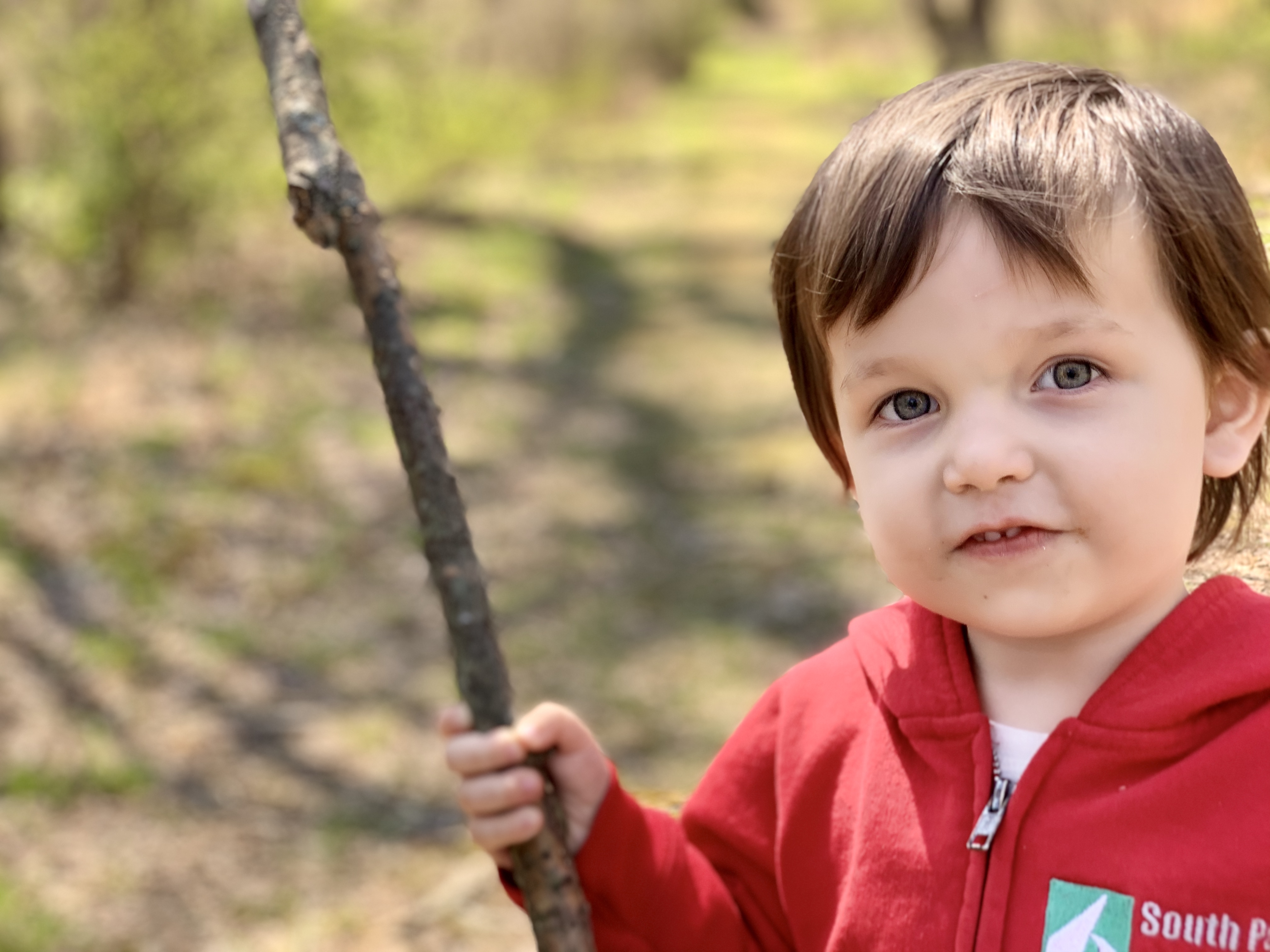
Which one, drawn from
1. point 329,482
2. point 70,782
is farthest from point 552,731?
point 329,482

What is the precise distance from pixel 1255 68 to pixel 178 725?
20.4 ft

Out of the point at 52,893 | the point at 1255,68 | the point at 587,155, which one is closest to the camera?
the point at 52,893

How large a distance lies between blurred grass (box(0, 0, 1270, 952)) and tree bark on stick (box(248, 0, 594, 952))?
1.44m

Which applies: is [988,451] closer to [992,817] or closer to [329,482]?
[992,817]

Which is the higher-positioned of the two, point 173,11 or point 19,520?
point 173,11

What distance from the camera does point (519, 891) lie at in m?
1.26

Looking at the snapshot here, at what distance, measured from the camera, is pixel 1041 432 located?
1.12 metres

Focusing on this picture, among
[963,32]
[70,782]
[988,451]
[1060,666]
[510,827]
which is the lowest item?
[510,827]

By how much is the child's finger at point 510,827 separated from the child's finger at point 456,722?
0.07 meters

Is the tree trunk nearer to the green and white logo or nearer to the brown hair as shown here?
the brown hair

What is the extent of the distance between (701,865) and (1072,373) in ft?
2.08

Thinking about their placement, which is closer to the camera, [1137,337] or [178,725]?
[1137,337]

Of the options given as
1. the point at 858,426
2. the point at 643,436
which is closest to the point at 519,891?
the point at 858,426

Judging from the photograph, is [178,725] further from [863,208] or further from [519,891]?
[863,208]
